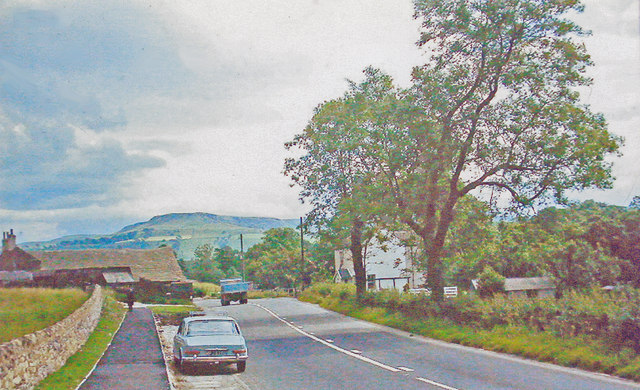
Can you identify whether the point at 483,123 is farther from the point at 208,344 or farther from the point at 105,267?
the point at 105,267

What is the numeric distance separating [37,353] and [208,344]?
4749 mm

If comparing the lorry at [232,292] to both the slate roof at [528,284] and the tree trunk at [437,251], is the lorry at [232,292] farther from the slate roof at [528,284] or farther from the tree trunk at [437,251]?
the tree trunk at [437,251]

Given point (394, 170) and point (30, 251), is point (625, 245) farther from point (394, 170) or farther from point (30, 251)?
point (30, 251)

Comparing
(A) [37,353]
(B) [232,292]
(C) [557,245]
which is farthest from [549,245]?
(B) [232,292]

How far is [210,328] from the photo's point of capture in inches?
837

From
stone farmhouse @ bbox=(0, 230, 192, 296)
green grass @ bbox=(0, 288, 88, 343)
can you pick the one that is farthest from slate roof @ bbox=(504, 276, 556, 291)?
green grass @ bbox=(0, 288, 88, 343)

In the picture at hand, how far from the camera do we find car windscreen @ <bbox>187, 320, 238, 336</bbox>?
20828 mm

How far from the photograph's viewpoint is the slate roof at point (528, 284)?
62669 mm

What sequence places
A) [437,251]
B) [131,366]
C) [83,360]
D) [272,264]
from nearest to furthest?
[131,366] < [83,360] < [437,251] < [272,264]

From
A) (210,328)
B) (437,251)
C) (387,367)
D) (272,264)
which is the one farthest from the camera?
(272,264)

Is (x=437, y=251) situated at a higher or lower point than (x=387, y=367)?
higher

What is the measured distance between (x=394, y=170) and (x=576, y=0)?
37.6 ft

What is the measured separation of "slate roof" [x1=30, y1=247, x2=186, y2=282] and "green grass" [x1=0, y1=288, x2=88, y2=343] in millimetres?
49814

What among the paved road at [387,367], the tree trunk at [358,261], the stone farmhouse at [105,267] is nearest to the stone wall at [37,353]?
the paved road at [387,367]
